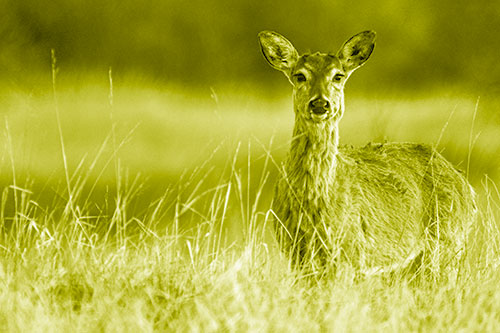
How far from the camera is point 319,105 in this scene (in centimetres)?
666

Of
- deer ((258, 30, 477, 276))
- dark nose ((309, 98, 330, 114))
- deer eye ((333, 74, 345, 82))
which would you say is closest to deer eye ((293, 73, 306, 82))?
deer ((258, 30, 477, 276))

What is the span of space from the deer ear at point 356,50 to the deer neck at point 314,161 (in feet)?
2.77

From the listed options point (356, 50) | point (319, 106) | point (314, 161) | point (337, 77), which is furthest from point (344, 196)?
point (356, 50)

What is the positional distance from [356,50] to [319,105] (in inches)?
47.3

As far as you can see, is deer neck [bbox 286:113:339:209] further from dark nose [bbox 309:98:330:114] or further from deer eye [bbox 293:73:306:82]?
deer eye [bbox 293:73:306:82]

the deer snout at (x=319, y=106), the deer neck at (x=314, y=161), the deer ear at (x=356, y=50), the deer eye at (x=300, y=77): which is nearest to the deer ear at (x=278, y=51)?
the deer eye at (x=300, y=77)

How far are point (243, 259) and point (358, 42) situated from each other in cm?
291

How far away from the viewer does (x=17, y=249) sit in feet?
18.5

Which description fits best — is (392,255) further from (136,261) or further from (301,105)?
(136,261)

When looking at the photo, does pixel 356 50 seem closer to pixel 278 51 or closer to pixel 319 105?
pixel 278 51

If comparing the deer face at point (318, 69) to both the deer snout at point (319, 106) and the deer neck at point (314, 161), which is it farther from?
the deer neck at point (314, 161)

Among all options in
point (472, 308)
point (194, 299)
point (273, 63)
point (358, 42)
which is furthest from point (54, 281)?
point (358, 42)

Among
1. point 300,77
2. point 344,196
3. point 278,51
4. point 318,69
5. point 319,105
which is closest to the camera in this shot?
point 319,105

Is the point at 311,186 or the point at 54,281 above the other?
the point at 311,186
